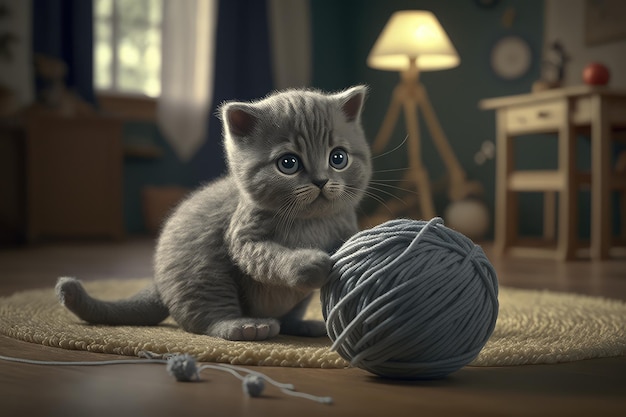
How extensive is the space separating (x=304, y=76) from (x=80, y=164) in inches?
77.1

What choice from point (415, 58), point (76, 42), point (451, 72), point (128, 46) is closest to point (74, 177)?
point (76, 42)

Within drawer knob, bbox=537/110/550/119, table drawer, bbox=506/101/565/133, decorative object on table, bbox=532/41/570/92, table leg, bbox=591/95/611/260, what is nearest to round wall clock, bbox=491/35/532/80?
decorative object on table, bbox=532/41/570/92

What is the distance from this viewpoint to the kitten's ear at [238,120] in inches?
55.7

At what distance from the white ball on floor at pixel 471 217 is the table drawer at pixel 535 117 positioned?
41.0 inches

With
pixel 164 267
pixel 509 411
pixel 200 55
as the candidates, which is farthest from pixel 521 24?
pixel 509 411

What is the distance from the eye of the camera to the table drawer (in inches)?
→ 151

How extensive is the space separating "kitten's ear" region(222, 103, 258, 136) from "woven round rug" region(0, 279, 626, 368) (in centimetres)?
37

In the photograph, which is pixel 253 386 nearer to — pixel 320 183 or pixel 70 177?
pixel 320 183

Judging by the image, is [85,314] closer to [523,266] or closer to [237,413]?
[237,413]

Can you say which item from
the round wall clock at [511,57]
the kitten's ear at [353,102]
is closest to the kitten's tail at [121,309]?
the kitten's ear at [353,102]

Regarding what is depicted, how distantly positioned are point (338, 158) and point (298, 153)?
8 centimetres

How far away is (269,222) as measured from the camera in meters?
1.42

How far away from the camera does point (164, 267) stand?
1585mm

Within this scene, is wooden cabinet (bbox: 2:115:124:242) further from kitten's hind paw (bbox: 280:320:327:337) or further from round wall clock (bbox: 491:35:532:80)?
kitten's hind paw (bbox: 280:320:327:337)
